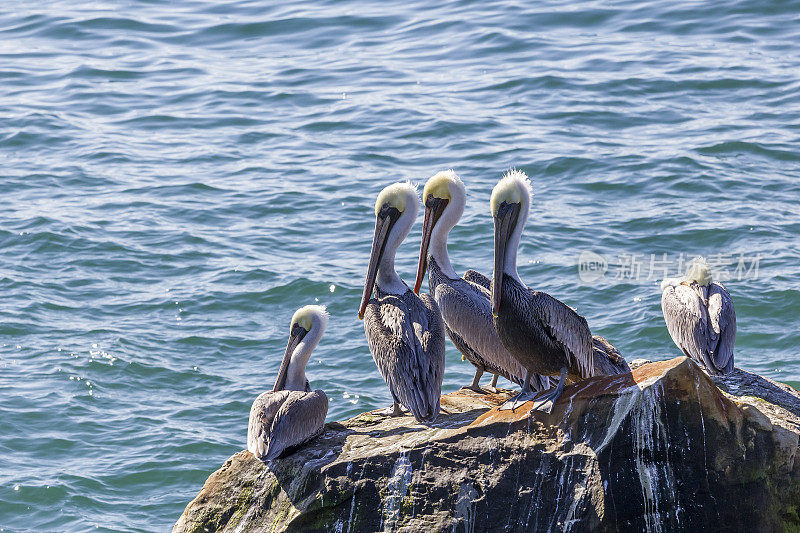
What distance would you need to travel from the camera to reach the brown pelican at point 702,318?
6723 mm

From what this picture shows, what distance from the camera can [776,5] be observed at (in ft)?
54.4

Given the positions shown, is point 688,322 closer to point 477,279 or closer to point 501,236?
point 477,279

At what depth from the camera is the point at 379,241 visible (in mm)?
6582

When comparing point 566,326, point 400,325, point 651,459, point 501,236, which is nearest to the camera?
point 651,459

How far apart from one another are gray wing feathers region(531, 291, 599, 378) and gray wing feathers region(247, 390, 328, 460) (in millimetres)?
1288

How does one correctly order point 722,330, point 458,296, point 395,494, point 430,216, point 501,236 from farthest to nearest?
1. point 430,216
2. point 722,330
3. point 458,296
4. point 501,236
5. point 395,494

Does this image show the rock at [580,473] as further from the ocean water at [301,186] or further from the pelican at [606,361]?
the ocean water at [301,186]

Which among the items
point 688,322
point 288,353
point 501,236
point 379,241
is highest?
point 501,236

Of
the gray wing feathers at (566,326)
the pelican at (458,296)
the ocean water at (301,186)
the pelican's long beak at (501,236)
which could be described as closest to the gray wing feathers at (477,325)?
the pelican at (458,296)

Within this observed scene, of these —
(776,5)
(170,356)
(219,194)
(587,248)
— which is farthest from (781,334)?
(776,5)

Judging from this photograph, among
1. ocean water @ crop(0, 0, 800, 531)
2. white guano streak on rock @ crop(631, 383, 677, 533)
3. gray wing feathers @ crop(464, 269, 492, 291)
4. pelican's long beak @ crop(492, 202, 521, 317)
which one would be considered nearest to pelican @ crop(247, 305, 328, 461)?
pelican's long beak @ crop(492, 202, 521, 317)

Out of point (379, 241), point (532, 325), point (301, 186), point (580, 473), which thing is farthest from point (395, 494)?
point (301, 186)

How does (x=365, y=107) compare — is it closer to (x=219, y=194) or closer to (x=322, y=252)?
(x=219, y=194)

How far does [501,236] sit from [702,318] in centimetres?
203
